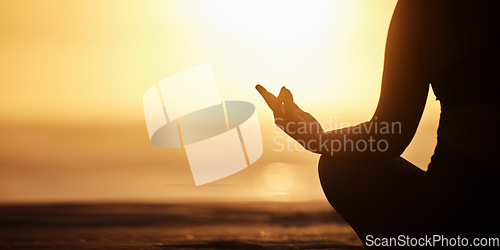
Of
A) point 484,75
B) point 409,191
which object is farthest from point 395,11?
point 409,191

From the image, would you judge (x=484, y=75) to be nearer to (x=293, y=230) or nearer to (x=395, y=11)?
(x=395, y=11)

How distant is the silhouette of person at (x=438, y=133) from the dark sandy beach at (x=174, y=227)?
150 cm

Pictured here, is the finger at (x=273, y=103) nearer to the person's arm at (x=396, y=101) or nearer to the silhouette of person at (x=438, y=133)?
the silhouette of person at (x=438, y=133)

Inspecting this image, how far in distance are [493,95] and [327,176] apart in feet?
1.23

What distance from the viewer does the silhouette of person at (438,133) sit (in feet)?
2.74

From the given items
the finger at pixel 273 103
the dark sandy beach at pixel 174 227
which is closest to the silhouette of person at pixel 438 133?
the finger at pixel 273 103

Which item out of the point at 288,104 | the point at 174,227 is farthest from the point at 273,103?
the point at 174,227

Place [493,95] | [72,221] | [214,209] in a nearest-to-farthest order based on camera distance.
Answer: [493,95] < [72,221] < [214,209]

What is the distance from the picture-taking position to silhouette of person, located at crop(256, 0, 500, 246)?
0.83m

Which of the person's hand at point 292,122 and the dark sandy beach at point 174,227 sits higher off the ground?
the person's hand at point 292,122

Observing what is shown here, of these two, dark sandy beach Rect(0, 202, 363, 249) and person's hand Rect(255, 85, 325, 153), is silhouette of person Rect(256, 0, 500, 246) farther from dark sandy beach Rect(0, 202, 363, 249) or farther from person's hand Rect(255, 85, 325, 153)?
dark sandy beach Rect(0, 202, 363, 249)

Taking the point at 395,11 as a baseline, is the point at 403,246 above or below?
below

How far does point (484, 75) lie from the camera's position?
0.83m

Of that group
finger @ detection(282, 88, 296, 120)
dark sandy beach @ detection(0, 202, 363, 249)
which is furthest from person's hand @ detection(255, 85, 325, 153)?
dark sandy beach @ detection(0, 202, 363, 249)
